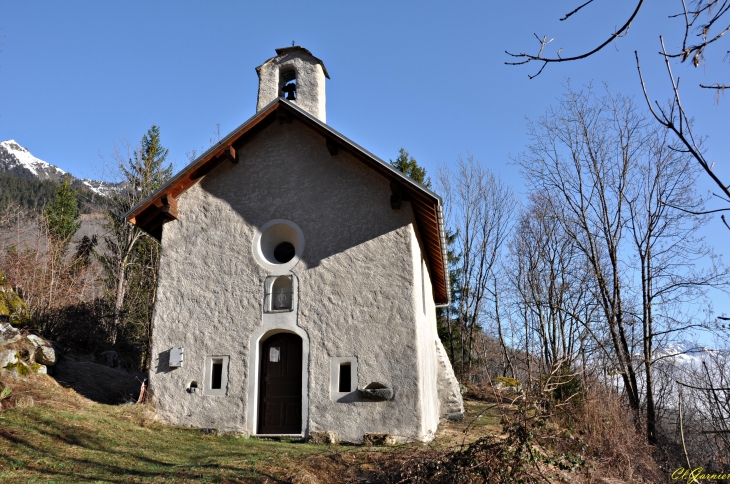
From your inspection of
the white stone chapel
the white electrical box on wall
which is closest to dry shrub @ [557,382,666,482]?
the white stone chapel

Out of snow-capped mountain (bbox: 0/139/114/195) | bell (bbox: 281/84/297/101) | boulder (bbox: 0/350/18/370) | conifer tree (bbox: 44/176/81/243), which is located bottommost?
boulder (bbox: 0/350/18/370)

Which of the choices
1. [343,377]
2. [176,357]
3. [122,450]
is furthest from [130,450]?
[343,377]

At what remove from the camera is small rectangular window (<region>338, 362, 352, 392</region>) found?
10.2 meters

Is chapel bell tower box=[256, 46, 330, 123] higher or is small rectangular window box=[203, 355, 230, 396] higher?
chapel bell tower box=[256, 46, 330, 123]

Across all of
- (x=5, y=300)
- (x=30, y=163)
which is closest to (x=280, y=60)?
(x=5, y=300)

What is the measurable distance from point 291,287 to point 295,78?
5700mm

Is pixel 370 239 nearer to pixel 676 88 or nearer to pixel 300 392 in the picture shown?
pixel 300 392

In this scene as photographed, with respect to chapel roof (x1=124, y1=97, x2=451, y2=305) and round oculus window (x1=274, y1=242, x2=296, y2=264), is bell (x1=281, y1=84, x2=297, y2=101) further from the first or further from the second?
round oculus window (x1=274, y1=242, x2=296, y2=264)

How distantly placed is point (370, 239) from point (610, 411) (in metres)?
5.94

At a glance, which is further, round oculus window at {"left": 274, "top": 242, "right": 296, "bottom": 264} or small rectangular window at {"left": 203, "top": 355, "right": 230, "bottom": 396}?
round oculus window at {"left": 274, "top": 242, "right": 296, "bottom": 264}

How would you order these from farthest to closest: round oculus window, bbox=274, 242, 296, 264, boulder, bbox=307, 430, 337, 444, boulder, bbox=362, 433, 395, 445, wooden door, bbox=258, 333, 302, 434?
round oculus window, bbox=274, 242, 296, 264 < wooden door, bbox=258, 333, 302, 434 < boulder, bbox=307, 430, 337, 444 < boulder, bbox=362, 433, 395, 445

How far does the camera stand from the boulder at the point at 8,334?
436 inches

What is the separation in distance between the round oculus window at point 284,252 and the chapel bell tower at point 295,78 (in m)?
3.46

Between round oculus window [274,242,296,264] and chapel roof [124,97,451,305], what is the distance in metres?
2.16
